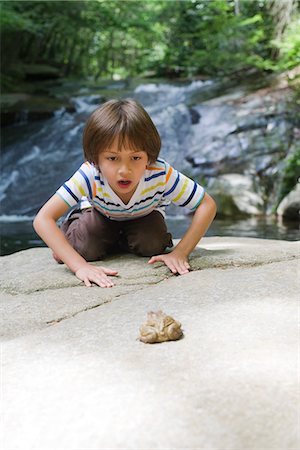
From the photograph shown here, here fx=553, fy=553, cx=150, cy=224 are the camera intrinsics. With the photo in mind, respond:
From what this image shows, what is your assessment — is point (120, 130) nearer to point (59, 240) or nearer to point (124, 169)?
point (124, 169)

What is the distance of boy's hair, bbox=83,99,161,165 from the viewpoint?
7.75 feet

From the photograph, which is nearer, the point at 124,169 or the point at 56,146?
the point at 124,169

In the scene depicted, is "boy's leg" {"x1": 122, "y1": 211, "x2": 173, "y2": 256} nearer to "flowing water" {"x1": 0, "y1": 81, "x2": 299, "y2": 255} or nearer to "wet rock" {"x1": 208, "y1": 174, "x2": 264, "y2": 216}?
"flowing water" {"x1": 0, "y1": 81, "x2": 299, "y2": 255}

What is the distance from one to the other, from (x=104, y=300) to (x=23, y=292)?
0.45 m

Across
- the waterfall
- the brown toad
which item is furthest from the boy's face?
the waterfall

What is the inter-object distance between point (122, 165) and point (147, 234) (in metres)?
→ 0.55

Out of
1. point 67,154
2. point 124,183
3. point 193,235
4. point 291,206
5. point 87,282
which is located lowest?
point 67,154

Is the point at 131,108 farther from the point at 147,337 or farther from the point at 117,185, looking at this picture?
the point at 147,337

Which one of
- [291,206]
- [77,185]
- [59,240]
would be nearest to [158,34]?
[291,206]

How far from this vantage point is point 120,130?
2355 mm

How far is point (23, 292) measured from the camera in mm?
2436

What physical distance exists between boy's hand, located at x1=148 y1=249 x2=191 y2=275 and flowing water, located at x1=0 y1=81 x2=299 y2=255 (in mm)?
3334

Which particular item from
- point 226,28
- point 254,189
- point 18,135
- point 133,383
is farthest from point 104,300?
point 226,28

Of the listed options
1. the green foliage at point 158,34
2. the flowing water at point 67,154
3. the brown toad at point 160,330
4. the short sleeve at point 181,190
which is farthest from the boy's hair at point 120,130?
the green foliage at point 158,34
